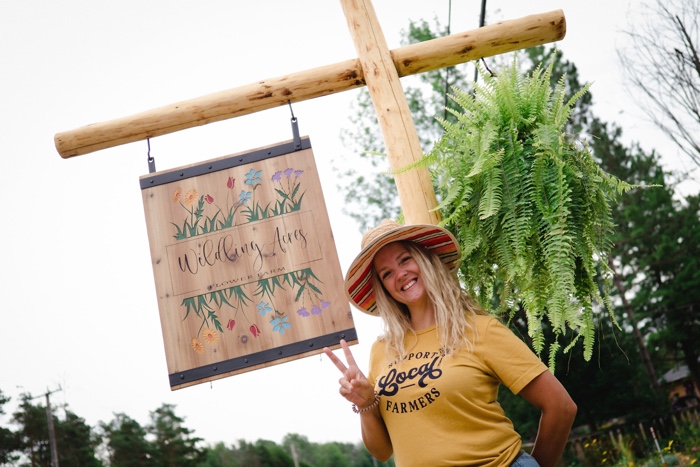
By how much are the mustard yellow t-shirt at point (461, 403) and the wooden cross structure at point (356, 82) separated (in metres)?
1.36

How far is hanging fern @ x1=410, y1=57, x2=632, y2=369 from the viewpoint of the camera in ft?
8.93

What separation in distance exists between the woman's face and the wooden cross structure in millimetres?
825

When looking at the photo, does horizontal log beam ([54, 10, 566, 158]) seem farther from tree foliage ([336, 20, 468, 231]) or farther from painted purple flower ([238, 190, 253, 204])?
tree foliage ([336, 20, 468, 231])

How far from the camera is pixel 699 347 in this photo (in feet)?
72.5

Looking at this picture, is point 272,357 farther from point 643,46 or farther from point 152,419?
point 152,419

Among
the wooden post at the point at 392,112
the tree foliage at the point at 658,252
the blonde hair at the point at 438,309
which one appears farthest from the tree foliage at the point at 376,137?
the blonde hair at the point at 438,309

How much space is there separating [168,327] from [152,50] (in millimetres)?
12010

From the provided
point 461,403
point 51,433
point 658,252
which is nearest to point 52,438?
point 51,433

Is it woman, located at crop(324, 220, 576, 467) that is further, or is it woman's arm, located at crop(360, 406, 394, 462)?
woman's arm, located at crop(360, 406, 394, 462)

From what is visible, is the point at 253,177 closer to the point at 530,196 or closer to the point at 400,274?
the point at 400,274

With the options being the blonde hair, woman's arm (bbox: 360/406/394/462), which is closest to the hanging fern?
the blonde hair

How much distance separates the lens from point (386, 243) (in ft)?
9.33

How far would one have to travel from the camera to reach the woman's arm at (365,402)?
8.30ft

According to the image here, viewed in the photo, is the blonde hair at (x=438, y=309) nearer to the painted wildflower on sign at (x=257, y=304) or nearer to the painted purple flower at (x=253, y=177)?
the painted wildflower on sign at (x=257, y=304)
